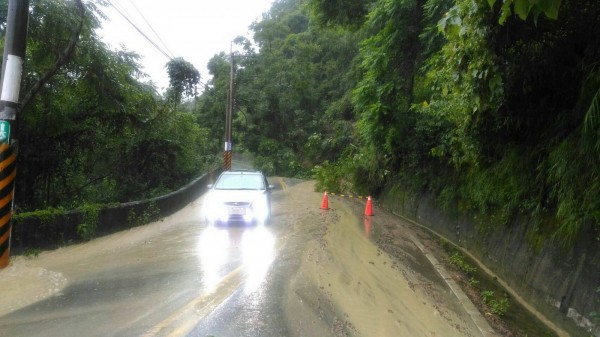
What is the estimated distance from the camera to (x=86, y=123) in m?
14.4

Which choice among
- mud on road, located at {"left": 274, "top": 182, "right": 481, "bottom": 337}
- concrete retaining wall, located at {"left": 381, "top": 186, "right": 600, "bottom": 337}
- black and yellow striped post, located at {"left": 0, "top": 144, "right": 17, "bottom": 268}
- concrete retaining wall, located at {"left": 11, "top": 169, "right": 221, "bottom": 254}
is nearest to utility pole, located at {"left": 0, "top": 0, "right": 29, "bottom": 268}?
black and yellow striped post, located at {"left": 0, "top": 144, "right": 17, "bottom": 268}

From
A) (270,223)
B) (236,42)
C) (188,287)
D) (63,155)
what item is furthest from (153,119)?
(236,42)

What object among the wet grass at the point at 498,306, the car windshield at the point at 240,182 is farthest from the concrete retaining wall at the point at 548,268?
the car windshield at the point at 240,182

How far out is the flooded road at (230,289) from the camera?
5219mm

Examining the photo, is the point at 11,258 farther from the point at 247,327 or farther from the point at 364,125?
the point at 364,125

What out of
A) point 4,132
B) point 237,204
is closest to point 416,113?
point 237,204

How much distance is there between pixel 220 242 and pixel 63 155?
24.6 feet

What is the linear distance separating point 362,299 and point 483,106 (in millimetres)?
3792

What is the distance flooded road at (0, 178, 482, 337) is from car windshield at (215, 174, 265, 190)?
2.06 meters

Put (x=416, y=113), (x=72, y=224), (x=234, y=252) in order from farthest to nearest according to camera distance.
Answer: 1. (x=416, y=113)
2. (x=72, y=224)
3. (x=234, y=252)

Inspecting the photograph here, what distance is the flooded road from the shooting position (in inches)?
205

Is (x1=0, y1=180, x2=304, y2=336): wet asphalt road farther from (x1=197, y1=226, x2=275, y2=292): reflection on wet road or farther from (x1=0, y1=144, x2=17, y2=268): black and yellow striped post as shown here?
(x1=0, y1=144, x2=17, y2=268): black and yellow striped post

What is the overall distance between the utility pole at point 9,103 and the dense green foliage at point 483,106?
22.6ft

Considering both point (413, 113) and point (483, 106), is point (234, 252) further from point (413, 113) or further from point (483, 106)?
point (413, 113)
